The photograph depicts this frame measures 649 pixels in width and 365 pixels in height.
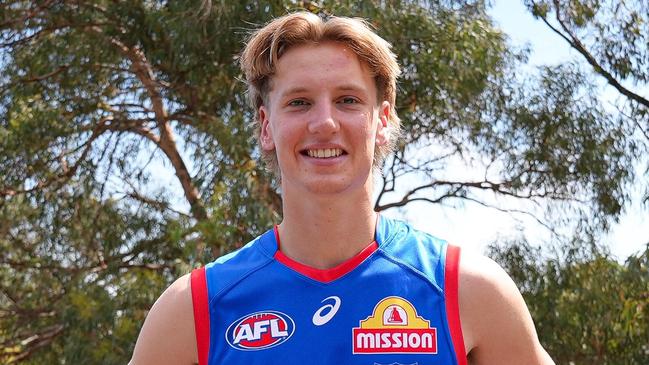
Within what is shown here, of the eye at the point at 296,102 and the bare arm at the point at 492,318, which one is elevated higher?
the eye at the point at 296,102

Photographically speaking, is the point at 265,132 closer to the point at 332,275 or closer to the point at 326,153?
the point at 326,153

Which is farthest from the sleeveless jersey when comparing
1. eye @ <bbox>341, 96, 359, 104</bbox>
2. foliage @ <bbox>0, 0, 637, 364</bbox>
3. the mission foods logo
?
foliage @ <bbox>0, 0, 637, 364</bbox>

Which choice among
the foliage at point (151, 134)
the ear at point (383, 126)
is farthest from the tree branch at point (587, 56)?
the ear at point (383, 126)

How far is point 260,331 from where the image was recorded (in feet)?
9.39

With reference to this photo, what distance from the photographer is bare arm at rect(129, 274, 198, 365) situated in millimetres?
2934

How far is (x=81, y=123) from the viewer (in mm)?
12641

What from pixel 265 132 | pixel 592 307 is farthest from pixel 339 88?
pixel 592 307

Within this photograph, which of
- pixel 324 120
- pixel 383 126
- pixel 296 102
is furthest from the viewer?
pixel 383 126

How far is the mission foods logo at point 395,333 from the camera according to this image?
2789 mm

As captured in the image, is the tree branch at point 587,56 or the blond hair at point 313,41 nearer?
the blond hair at point 313,41

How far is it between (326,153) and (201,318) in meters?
0.59

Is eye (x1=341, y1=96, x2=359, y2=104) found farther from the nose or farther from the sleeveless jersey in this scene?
the sleeveless jersey

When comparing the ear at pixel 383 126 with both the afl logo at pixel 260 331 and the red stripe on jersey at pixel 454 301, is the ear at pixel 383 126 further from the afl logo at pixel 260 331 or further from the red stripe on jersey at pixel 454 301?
the afl logo at pixel 260 331

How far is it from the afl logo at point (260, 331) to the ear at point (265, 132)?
50 cm
